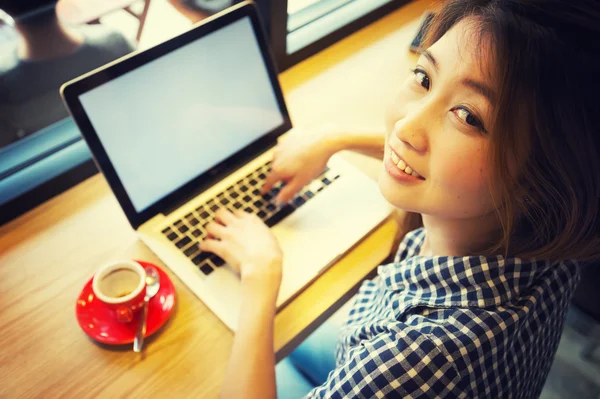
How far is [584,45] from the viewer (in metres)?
0.54

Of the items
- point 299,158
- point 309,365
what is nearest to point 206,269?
point 299,158

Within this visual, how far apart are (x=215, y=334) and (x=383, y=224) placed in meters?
0.36

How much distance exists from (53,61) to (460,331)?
886 mm

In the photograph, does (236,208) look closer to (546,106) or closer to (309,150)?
(309,150)

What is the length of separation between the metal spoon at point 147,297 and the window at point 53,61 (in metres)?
0.28

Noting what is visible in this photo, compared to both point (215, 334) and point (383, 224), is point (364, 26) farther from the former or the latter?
point (215, 334)

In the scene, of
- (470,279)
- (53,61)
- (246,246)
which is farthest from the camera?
(53,61)

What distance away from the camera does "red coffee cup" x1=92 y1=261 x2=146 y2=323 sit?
0.68 metres

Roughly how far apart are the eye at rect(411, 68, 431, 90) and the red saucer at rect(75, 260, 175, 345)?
473 millimetres

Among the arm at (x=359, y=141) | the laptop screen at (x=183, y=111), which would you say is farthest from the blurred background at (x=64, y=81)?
the arm at (x=359, y=141)

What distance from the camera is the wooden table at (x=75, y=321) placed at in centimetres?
68

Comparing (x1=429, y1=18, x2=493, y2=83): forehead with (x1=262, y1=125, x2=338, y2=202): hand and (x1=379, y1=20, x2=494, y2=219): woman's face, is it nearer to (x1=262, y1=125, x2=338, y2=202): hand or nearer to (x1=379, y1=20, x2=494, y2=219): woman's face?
(x1=379, y1=20, x2=494, y2=219): woman's face

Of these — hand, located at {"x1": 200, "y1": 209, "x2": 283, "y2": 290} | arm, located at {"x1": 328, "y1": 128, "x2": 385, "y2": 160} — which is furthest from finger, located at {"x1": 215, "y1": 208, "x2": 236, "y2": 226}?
arm, located at {"x1": 328, "y1": 128, "x2": 385, "y2": 160}

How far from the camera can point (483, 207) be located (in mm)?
639
